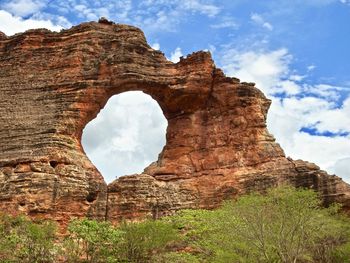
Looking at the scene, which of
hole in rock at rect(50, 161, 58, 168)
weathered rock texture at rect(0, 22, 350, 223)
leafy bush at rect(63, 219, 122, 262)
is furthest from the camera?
hole in rock at rect(50, 161, 58, 168)

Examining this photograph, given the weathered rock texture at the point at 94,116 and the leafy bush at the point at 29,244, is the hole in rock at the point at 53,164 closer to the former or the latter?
the weathered rock texture at the point at 94,116

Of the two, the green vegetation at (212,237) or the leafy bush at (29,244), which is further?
the leafy bush at (29,244)

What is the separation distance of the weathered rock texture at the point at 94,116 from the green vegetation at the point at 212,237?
3.13 metres

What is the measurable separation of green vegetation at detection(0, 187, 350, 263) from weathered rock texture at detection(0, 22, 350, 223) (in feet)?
10.3

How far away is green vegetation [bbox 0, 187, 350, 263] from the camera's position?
3180 cm

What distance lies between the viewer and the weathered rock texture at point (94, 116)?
135 ft

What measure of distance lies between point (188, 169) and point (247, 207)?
1507 cm

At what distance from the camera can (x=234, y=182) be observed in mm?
44406

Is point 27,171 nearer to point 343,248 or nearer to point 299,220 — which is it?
point 299,220

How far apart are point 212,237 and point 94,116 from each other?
17.1 metres

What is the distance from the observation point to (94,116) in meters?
46.9

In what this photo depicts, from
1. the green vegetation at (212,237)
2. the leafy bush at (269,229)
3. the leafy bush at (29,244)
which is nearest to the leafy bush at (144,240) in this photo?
the green vegetation at (212,237)

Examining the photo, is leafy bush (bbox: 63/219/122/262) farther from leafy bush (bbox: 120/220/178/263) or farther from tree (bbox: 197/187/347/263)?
tree (bbox: 197/187/347/263)

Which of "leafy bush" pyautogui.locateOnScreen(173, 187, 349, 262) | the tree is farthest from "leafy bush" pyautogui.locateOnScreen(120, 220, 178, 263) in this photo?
the tree
